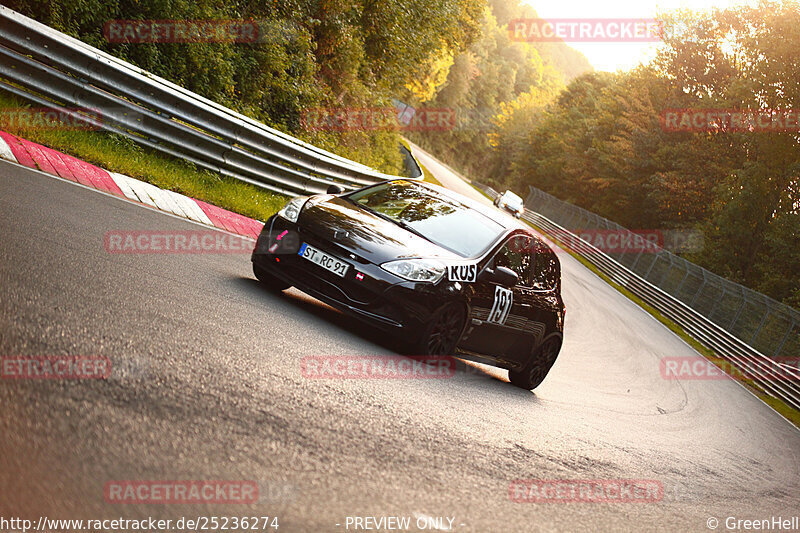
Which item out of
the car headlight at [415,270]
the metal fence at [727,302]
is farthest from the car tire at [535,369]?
the metal fence at [727,302]

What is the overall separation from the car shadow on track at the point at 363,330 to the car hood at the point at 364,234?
69cm

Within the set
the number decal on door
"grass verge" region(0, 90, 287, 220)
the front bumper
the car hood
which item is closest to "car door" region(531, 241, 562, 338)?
the number decal on door

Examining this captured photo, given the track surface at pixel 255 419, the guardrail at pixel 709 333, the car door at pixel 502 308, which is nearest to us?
the track surface at pixel 255 419

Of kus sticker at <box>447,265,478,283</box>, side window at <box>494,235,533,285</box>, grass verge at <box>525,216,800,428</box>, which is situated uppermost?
side window at <box>494,235,533,285</box>

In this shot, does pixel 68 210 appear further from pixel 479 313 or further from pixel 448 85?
pixel 448 85

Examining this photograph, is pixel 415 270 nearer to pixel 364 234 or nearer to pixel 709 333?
pixel 364 234

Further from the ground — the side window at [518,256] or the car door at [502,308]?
the side window at [518,256]

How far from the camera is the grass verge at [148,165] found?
33.6 ft

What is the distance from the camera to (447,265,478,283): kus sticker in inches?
292

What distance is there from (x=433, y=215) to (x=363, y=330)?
1527 mm

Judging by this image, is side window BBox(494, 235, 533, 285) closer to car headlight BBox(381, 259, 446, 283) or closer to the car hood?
the car hood

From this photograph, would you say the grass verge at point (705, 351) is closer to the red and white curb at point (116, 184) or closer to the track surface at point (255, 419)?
the track surface at point (255, 419)

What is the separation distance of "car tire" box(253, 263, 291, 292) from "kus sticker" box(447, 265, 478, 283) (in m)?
1.63

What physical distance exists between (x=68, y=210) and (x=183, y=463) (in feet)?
16.6
